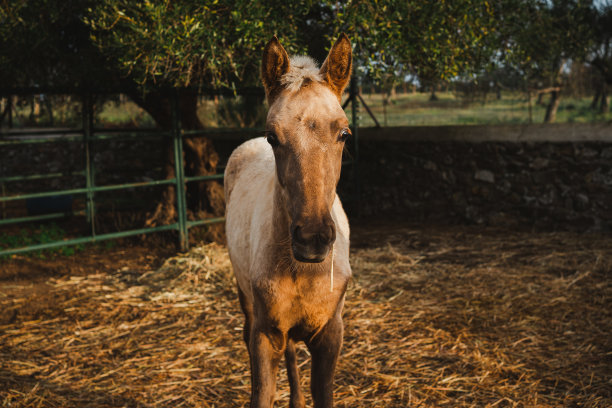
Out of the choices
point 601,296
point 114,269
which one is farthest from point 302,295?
point 114,269

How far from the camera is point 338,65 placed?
209 cm

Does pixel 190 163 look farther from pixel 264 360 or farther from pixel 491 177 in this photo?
pixel 264 360

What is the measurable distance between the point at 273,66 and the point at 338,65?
0.89 ft

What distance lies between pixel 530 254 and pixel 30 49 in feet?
19.9

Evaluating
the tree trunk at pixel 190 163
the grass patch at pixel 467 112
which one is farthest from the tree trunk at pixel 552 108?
the tree trunk at pixel 190 163

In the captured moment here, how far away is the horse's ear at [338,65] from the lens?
2.04m

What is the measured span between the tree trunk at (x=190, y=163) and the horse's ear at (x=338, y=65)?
189 inches

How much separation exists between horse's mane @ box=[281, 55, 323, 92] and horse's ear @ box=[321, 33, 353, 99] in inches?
1.9

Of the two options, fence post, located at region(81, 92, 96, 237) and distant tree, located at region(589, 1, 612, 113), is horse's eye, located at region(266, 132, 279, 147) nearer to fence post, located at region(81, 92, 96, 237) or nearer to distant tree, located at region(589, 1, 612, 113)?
fence post, located at region(81, 92, 96, 237)

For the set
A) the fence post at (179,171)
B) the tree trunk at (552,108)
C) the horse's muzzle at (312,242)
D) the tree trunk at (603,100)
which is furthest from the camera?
the tree trunk at (552,108)

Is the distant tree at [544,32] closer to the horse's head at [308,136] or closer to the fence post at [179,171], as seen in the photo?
the fence post at [179,171]

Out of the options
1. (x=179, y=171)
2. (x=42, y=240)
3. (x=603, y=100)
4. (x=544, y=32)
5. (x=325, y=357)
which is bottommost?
(x=42, y=240)

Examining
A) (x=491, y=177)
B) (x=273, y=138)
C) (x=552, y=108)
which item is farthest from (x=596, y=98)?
(x=273, y=138)

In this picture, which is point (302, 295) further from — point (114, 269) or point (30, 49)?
point (30, 49)
